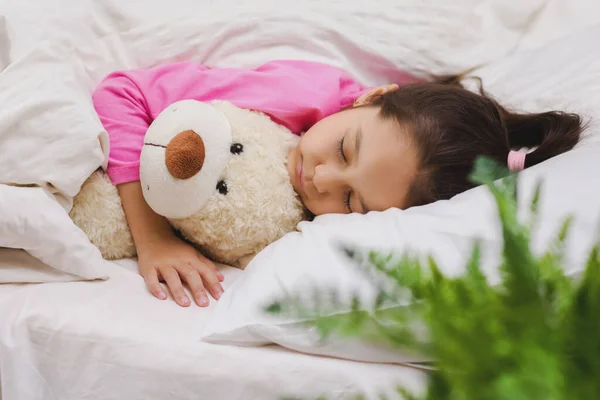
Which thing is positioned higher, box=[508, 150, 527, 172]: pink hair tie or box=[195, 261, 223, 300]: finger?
box=[508, 150, 527, 172]: pink hair tie

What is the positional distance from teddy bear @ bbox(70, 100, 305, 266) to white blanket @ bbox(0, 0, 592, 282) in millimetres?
75

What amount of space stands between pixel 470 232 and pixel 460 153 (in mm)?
222

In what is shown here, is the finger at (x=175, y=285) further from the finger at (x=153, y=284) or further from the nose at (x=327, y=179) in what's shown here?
the nose at (x=327, y=179)

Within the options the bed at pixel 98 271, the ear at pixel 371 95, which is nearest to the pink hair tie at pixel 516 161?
the bed at pixel 98 271

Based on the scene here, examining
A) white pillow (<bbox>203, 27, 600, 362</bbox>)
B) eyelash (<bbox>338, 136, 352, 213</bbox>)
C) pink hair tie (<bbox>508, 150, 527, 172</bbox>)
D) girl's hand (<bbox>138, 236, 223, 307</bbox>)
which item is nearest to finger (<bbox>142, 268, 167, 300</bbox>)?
girl's hand (<bbox>138, 236, 223, 307</bbox>)

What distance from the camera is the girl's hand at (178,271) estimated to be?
2.79 feet

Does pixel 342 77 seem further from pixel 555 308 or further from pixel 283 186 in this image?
pixel 555 308

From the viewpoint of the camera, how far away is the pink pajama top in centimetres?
99

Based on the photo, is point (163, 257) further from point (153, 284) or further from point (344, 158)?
point (344, 158)

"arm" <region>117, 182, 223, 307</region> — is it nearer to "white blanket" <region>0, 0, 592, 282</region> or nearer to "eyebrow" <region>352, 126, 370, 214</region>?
"white blanket" <region>0, 0, 592, 282</region>

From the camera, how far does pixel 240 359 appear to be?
73cm

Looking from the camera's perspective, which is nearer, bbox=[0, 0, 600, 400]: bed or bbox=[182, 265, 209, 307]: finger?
bbox=[0, 0, 600, 400]: bed

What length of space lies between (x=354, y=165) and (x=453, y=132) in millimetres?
174

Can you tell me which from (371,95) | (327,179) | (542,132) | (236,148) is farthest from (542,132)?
(236,148)
